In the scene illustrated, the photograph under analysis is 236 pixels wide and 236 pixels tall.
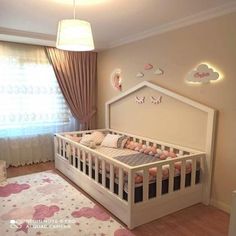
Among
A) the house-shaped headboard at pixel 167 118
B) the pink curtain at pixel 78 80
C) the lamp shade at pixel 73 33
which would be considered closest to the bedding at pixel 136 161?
the house-shaped headboard at pixel 167 118

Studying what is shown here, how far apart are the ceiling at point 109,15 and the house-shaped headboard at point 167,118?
32.5 inches

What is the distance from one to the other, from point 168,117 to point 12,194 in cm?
229

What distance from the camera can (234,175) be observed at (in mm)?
2428

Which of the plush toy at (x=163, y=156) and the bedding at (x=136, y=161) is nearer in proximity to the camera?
the bedding at (x=136, y=161)

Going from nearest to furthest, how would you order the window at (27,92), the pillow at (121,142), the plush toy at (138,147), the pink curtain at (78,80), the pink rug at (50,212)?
1. the pink rug at (50,212)
2. the plush toy at (138,147)
3. the pillow at (121,142)
4. the window at (27,92)
5. the pink curtain at (78,80)

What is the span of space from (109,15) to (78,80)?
1.94 meters

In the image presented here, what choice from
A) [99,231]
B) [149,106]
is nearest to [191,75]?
[149,106]

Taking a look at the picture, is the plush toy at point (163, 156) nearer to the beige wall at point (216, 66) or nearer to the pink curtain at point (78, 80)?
the beige wall at point (216, 66)

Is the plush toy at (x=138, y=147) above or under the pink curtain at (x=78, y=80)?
under

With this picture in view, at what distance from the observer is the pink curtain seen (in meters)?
4.12

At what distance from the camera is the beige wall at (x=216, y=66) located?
2.38 metres

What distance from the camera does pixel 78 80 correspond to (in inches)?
171

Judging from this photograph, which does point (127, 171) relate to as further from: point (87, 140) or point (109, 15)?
point (109, 15)

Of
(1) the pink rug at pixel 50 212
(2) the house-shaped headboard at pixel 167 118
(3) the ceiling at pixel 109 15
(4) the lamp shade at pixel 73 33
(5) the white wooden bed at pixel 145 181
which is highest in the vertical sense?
(3) the ceiling at pixel 109 15
